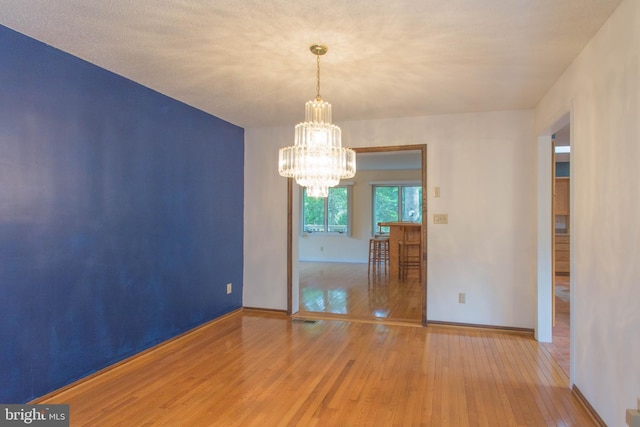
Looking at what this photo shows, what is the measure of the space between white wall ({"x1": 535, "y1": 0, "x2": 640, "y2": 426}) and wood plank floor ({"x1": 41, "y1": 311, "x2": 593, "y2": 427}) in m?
0.41

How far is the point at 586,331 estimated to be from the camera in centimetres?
248

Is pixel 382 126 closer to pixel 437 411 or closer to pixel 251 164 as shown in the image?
pixel 251 164

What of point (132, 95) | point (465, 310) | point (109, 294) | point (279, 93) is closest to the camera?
point (109, 294)

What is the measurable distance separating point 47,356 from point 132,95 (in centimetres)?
209

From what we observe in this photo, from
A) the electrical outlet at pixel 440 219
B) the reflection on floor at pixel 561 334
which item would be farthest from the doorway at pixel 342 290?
the reflection on floor at pixel 561 334

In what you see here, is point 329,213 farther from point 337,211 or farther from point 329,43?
point 329,43

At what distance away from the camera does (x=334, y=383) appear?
109 inches

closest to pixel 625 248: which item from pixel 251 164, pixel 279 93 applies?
pixel 279 93

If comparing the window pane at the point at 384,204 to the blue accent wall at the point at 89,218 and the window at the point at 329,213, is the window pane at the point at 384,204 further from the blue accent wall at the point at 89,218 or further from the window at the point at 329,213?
the blue accent wall at the point at 89,218

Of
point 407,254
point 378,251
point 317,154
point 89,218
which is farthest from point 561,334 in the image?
point 378,251

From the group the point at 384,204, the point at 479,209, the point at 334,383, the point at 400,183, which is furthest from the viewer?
the point at 384,204

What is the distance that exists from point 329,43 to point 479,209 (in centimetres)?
258

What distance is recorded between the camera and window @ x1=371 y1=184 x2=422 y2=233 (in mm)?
9703

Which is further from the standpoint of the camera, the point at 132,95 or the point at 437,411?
the point at 132,95
